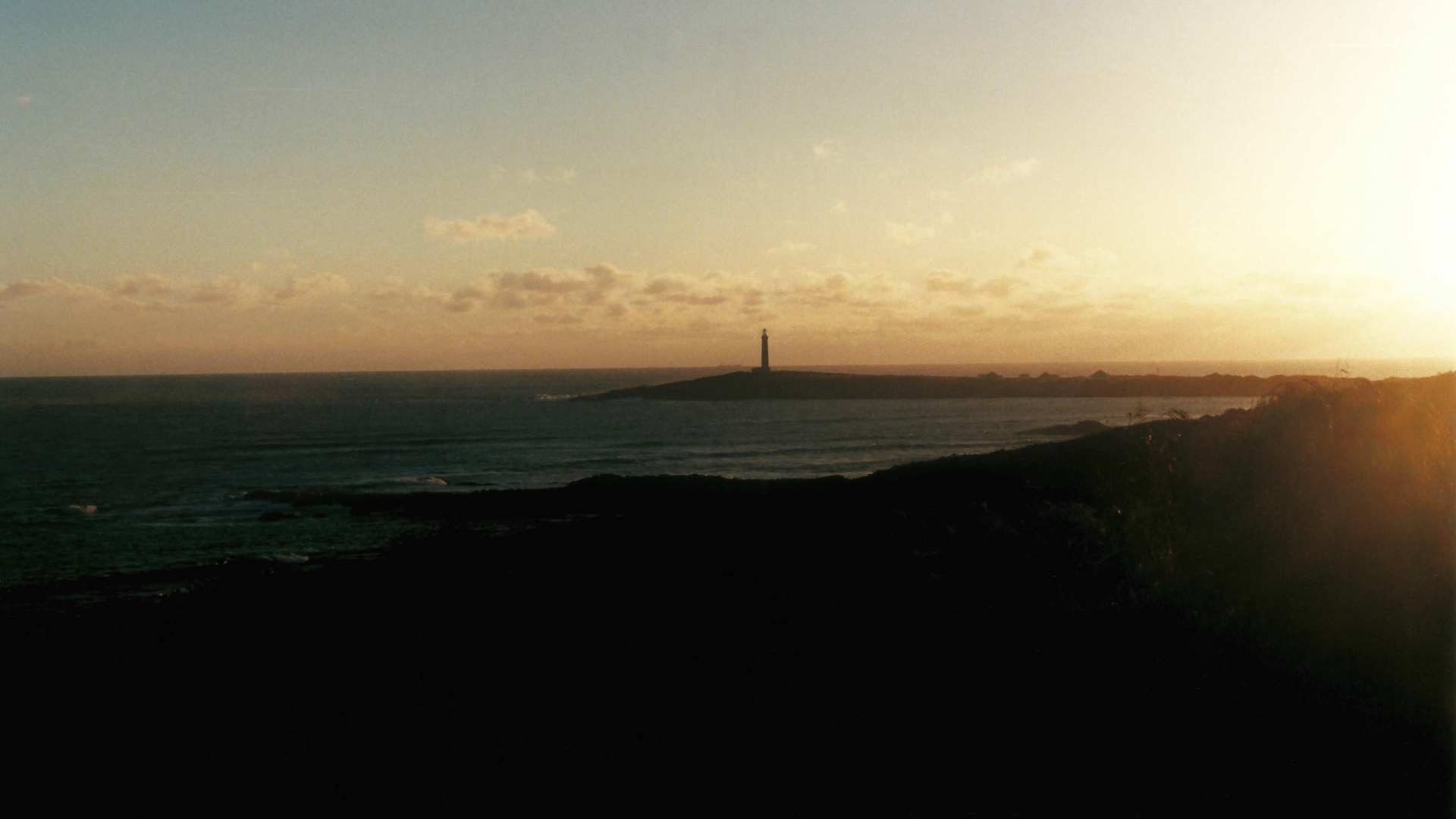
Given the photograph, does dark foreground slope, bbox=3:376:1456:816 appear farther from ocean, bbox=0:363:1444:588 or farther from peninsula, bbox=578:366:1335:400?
peninsula, bbox=578:366:1335:400

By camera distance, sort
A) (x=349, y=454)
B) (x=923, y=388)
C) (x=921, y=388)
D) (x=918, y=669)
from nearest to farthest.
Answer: (x=918, y=669) < (x=349, y=454) < (x=921, y=388) < (x=923, y=388)

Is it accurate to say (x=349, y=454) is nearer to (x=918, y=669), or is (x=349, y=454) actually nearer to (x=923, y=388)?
(x=918, y=669)

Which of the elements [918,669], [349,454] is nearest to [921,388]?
[349,454]

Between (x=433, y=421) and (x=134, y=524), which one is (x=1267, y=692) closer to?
(x=134, y=524)

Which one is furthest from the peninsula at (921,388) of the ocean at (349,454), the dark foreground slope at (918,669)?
the dark foreground slope at (918,669)

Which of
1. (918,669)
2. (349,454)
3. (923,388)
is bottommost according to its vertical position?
(349,454)

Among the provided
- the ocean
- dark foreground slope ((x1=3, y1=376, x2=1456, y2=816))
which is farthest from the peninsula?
dark foreground slope ((x1=3, y1=376, x2=1456, y2=816))

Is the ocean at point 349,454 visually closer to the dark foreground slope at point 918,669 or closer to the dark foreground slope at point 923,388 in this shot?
the dark foreground slope at point 923,388

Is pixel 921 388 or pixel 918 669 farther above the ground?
pixel 921 388
